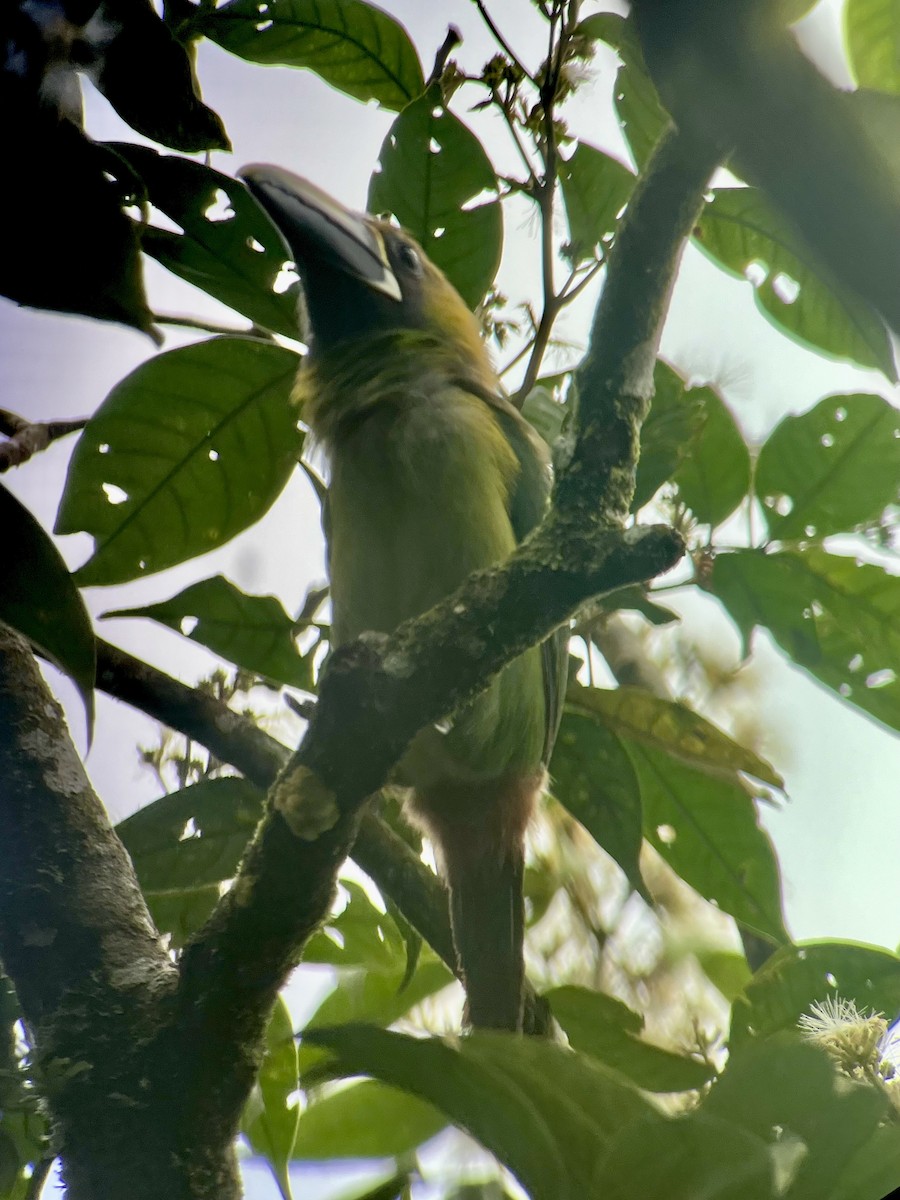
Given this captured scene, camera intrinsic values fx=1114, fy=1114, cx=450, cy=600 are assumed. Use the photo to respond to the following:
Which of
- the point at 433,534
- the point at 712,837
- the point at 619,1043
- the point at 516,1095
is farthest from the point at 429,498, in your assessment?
the point at 516,1095

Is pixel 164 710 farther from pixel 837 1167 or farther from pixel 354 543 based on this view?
pixel 837 1167

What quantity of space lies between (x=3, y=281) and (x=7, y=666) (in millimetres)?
304

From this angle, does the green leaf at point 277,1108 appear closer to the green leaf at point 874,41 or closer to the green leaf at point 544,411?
the green leaf at point 544,411

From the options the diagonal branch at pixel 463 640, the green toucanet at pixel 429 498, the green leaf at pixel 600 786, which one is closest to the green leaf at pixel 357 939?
the green toucanet at pixel 429 498

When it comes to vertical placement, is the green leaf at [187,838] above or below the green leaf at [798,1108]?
above

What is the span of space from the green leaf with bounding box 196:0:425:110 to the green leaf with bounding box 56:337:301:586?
0.88 ft

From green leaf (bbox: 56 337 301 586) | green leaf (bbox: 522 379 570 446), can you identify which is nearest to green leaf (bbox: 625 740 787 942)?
green leaf (bbox: 522 379 570 446)

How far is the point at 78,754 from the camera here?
0.91 m

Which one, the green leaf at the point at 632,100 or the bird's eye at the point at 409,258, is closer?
→ the green leaf at the point at 632,100

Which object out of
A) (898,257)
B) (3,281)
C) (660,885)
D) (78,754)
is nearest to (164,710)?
(78,754)

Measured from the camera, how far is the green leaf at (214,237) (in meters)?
0.98

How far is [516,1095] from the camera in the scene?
60 cm

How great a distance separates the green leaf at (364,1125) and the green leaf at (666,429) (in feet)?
1.89

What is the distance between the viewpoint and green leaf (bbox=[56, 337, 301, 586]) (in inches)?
40.6
